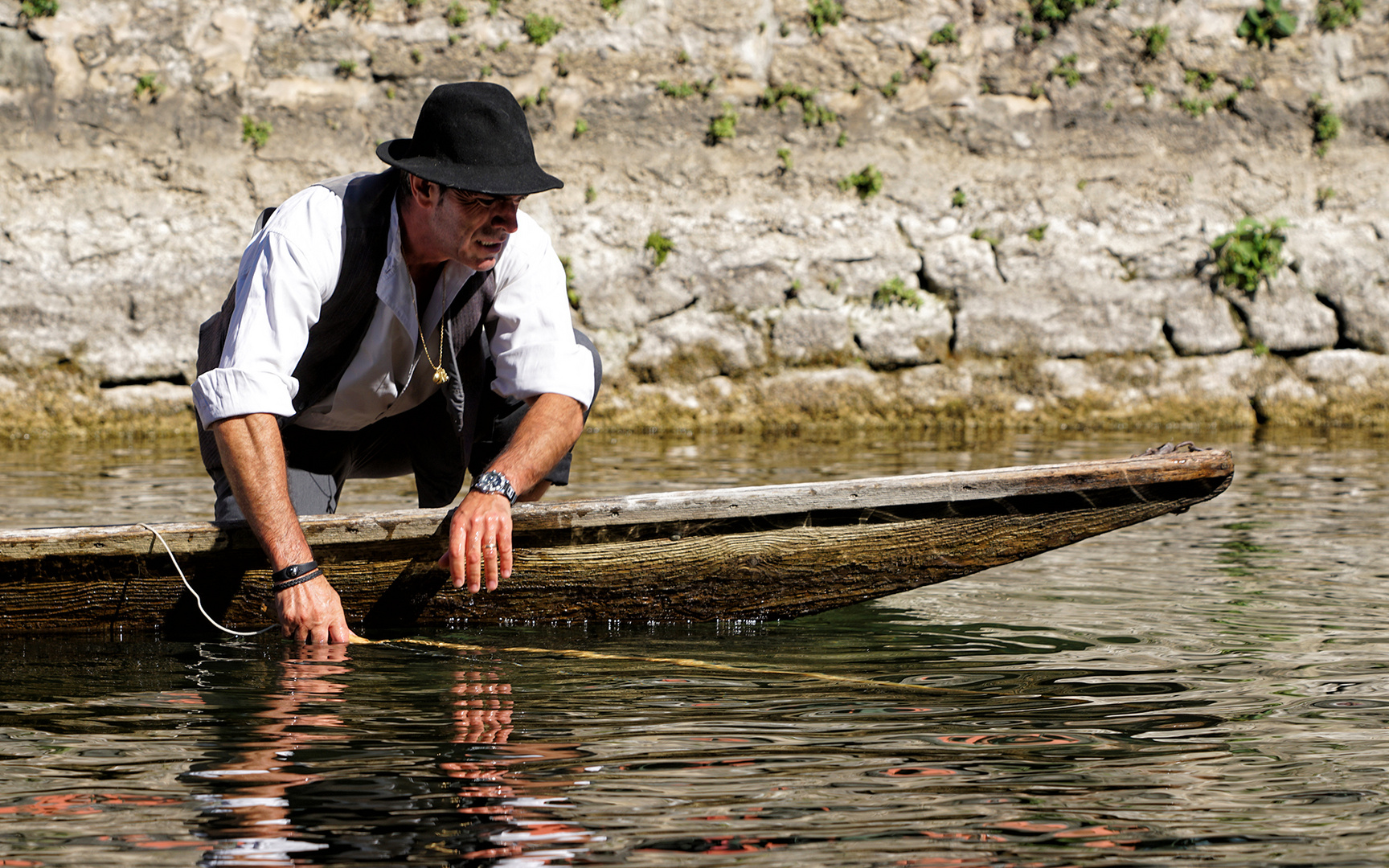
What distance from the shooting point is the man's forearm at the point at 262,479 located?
3.02m

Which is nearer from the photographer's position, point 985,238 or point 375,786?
point 375,786

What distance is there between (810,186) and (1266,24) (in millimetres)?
3341

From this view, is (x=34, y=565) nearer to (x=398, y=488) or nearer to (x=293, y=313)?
(x=293, y=313)

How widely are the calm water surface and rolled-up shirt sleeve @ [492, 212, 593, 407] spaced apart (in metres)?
0.64

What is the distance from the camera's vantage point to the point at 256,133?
8930 mm

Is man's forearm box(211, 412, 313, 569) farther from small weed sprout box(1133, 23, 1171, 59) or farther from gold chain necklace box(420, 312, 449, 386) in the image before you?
small weed sprout box(1133, 23, 1171, 59)

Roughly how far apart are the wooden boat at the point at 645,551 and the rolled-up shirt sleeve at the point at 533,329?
0.33m

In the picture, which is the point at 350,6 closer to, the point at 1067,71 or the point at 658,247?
the point at 658,247

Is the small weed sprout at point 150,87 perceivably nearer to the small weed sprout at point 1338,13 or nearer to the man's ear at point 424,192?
the man's ear at point 424,192

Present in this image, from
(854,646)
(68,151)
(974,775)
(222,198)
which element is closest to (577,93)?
(222,198)

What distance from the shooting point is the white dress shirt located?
307 cm

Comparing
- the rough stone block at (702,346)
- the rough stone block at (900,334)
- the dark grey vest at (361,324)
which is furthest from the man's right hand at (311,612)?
the rough stone block at (900,334)

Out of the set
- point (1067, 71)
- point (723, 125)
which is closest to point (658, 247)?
point (723, 125)

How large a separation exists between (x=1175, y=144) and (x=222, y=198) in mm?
6196
